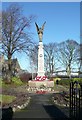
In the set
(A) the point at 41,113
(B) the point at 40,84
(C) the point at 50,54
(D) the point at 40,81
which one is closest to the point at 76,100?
(A) the point at 41,113

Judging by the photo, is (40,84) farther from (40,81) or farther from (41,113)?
(41,113)

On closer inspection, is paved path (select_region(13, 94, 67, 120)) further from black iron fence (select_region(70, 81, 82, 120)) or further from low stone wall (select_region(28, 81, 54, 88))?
low stone wall (select_region(28, 81, 54, 88))

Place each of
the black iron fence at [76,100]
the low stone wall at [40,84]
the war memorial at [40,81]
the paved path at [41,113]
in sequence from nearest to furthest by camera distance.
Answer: the black iron fence at [76,100] < the paved path at [41,113] < the war memorial at [40,81] < the low stone wall at [40,84]

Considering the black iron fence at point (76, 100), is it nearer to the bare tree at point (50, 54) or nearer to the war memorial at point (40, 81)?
the war memorial at point (40, 81)

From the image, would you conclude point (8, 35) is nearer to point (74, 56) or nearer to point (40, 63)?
point (40, 63)

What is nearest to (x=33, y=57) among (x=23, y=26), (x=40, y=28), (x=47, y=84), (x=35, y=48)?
(x=35, y=48)

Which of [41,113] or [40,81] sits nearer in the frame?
[41,113]

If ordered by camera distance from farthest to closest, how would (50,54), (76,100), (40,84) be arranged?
1. (50,54)
2. (40,84)
3. (76,100)

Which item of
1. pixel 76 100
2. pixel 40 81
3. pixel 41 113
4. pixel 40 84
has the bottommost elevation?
pixel 41 113

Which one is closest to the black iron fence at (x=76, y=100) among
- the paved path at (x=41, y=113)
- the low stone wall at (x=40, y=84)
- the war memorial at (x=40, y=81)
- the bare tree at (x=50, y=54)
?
the paved path at (x=41, y=113)

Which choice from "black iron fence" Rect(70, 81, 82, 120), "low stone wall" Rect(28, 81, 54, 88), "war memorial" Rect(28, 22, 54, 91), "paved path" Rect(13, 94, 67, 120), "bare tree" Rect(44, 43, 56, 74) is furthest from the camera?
"bare tree" Rect(44, 43, 56, 74)

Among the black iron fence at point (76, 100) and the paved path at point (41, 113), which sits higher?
the black iron fence at point (76, 100)

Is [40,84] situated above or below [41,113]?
above

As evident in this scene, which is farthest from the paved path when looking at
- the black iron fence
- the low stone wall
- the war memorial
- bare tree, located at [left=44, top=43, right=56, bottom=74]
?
bare tree, located at [left=44, top=43, right=56, bottom=74]
